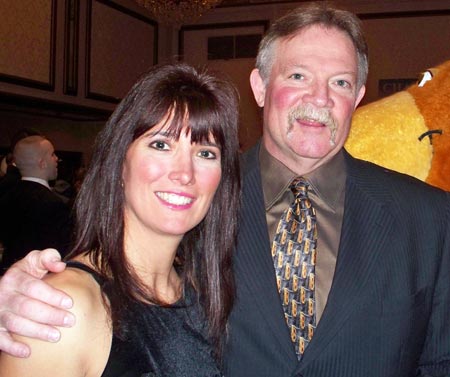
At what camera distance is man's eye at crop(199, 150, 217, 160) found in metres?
1.60

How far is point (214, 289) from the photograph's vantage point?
5.74 ft

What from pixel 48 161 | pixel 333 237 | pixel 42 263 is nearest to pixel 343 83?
pixel 333 237

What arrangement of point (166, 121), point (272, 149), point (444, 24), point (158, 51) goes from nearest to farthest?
point (166, 121), point (272, 149), point (444, 24), point (158, 51)

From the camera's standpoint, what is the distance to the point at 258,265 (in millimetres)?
1688

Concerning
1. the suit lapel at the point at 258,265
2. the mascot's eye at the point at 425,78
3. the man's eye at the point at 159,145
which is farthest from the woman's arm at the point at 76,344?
the mascot's eye at the point at 425,78

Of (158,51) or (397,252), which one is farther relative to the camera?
(158,51)

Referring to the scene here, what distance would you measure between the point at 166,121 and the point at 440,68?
0.97 m

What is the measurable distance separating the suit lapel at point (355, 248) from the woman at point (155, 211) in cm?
28

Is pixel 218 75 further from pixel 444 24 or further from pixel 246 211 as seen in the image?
pixel 444 24


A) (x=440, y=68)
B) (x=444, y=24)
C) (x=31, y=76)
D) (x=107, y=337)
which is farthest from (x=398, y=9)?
(x=107, y=337)

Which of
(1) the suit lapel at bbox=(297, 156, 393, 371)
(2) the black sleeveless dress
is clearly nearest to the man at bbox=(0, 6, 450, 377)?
(1) the suit lapel at bbox=(297, 156, 393, 371)

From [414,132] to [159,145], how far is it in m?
0.81

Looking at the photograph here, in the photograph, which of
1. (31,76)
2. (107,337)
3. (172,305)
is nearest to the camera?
(107,337)

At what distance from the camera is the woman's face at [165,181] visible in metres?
1.51
